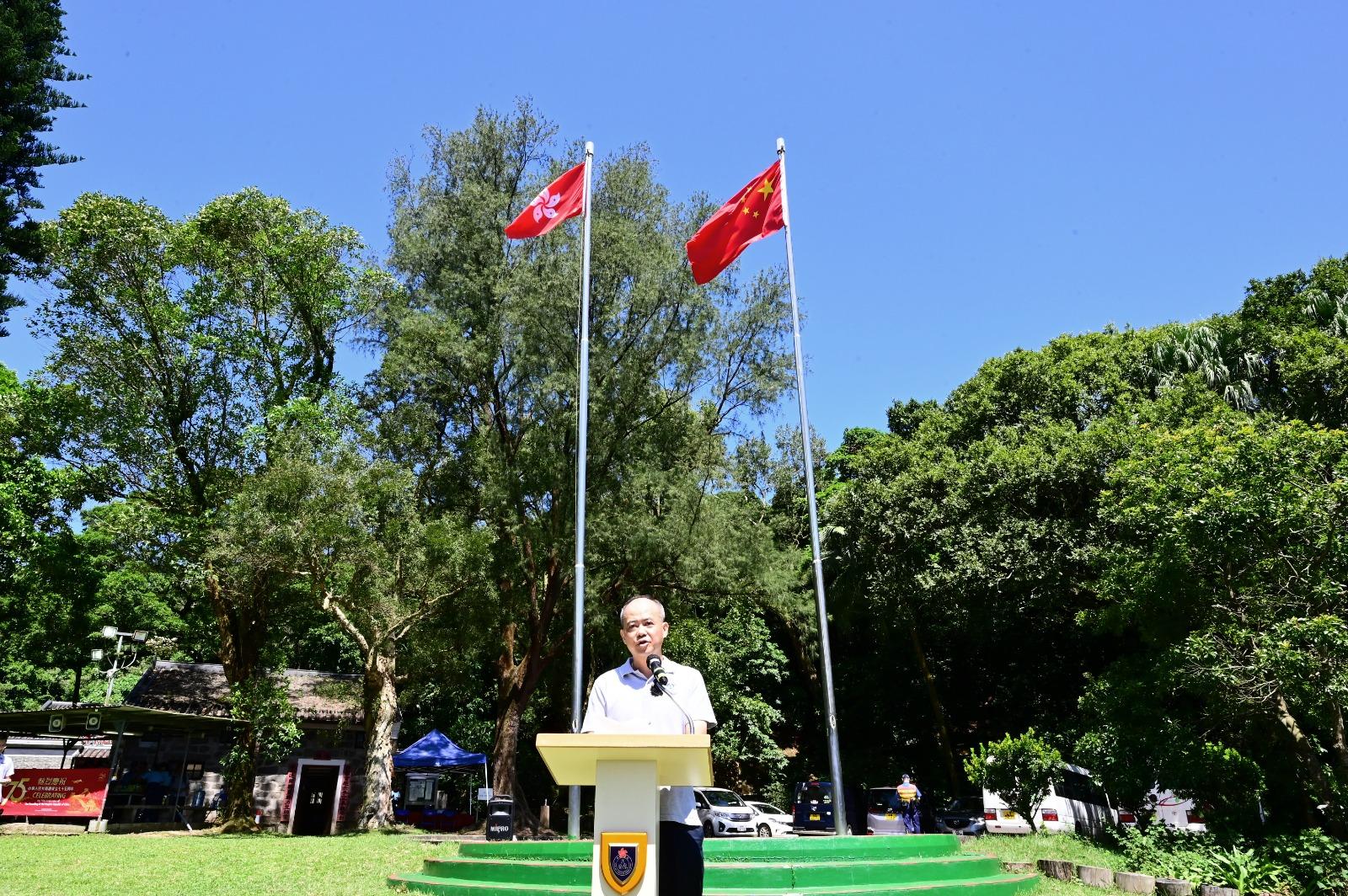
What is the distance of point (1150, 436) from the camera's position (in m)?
15.0

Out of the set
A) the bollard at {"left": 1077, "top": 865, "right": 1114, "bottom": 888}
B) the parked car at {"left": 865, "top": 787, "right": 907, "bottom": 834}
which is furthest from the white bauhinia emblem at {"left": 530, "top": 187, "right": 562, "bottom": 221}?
the parked car at {"left": 865, "top": 787, "right": 907, "bottom": 834}

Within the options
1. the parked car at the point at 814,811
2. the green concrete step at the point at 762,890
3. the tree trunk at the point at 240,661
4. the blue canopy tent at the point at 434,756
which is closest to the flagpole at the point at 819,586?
the green concrete step at the point at 762,890

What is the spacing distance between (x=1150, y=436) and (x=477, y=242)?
14471mm

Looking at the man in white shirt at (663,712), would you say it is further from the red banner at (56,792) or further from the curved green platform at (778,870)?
the red banner at (56,792)

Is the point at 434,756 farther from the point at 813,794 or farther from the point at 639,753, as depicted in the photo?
the point at 639,753

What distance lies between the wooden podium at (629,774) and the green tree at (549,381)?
14262 mm

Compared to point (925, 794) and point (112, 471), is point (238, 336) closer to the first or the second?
point (112, 471)

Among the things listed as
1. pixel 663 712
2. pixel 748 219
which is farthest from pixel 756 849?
pixel 748 219

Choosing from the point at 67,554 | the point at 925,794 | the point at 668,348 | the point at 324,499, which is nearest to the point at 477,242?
the point at 668,348

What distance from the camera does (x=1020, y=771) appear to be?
13477 millimetres

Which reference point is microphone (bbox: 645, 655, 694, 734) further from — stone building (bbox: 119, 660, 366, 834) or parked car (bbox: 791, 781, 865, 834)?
stone building (bbox: 119, 660, 366, 834)

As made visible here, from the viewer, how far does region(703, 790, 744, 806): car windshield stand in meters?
19.2

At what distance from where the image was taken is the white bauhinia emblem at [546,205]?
14031 millimetres

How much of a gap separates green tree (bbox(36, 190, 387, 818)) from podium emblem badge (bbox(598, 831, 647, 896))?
17.0 m
